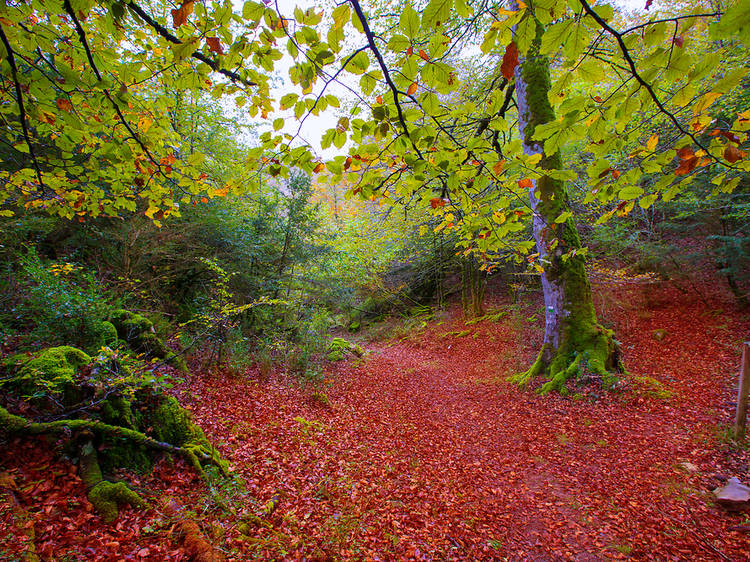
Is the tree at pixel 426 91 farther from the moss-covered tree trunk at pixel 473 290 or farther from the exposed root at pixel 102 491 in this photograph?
the moss-covered tree trunk at pixel 473 290

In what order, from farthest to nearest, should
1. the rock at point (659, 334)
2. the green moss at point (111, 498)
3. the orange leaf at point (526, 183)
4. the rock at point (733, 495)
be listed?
the rock at point (659, 334) < the rock at point (733, 495) < the green moss at point (111, 498) < the orange leaf at point (526, 183)

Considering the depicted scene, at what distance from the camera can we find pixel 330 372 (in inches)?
316

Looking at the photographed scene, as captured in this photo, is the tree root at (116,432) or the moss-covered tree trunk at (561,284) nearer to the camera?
the tree root at (116,432)

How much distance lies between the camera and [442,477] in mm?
3740

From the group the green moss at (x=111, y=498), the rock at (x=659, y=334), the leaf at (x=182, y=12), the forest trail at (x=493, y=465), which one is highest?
the leaf at (x=182, y=12)

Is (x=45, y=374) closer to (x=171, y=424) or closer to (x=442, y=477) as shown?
(x=171, y=424)

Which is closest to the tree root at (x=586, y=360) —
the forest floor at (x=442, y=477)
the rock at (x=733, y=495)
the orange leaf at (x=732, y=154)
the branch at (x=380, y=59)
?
the forest floor at (x=442, y=477)

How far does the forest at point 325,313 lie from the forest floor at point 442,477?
3cm

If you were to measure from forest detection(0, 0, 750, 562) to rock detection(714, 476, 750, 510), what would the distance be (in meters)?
0.03

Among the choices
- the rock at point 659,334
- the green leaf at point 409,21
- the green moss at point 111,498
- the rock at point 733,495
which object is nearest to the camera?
the green leaf at point 409,21

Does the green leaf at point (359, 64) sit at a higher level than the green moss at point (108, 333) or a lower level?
higher

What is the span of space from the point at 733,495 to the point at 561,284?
3518 mm

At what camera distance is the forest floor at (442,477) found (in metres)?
2.37

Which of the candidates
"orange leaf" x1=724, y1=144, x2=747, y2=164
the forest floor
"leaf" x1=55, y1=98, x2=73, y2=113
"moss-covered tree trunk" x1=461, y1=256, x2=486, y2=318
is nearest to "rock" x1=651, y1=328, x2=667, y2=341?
the forest floor
